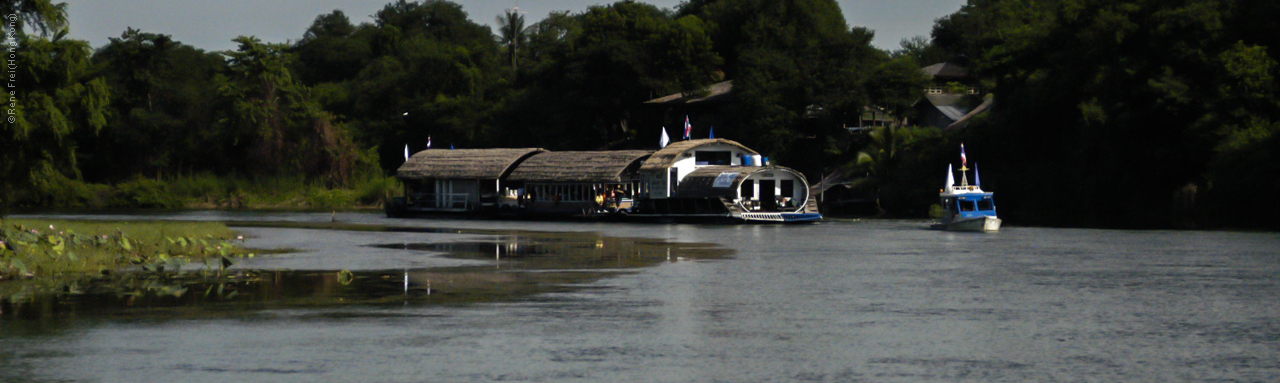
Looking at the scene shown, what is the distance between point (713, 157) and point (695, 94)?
2003 centimetres

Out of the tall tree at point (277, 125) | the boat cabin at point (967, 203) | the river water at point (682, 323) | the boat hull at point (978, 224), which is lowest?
the river water at point (682, 323)

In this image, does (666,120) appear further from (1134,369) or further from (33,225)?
(1134,369)

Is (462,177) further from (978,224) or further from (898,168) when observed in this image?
(978,224)

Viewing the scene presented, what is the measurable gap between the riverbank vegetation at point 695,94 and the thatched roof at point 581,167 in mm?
11907

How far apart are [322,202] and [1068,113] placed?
52.6 metres

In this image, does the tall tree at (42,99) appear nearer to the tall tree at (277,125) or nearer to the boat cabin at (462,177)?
the boat cabin at (462,177)

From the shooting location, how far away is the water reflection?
66.6 ft

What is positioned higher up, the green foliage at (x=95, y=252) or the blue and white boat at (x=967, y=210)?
the blue and white boat at (x=967, y=210)

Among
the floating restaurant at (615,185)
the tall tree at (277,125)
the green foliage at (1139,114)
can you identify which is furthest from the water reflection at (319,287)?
the tall tree at (277,125)

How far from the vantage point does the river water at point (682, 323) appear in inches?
585

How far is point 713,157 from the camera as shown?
215ft

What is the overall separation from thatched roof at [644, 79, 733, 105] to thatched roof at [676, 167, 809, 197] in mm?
22301

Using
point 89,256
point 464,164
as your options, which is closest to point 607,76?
point 464,164

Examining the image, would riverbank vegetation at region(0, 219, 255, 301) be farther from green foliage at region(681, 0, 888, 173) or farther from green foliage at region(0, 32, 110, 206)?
green foliage at region(681, 0, 888, 173)
